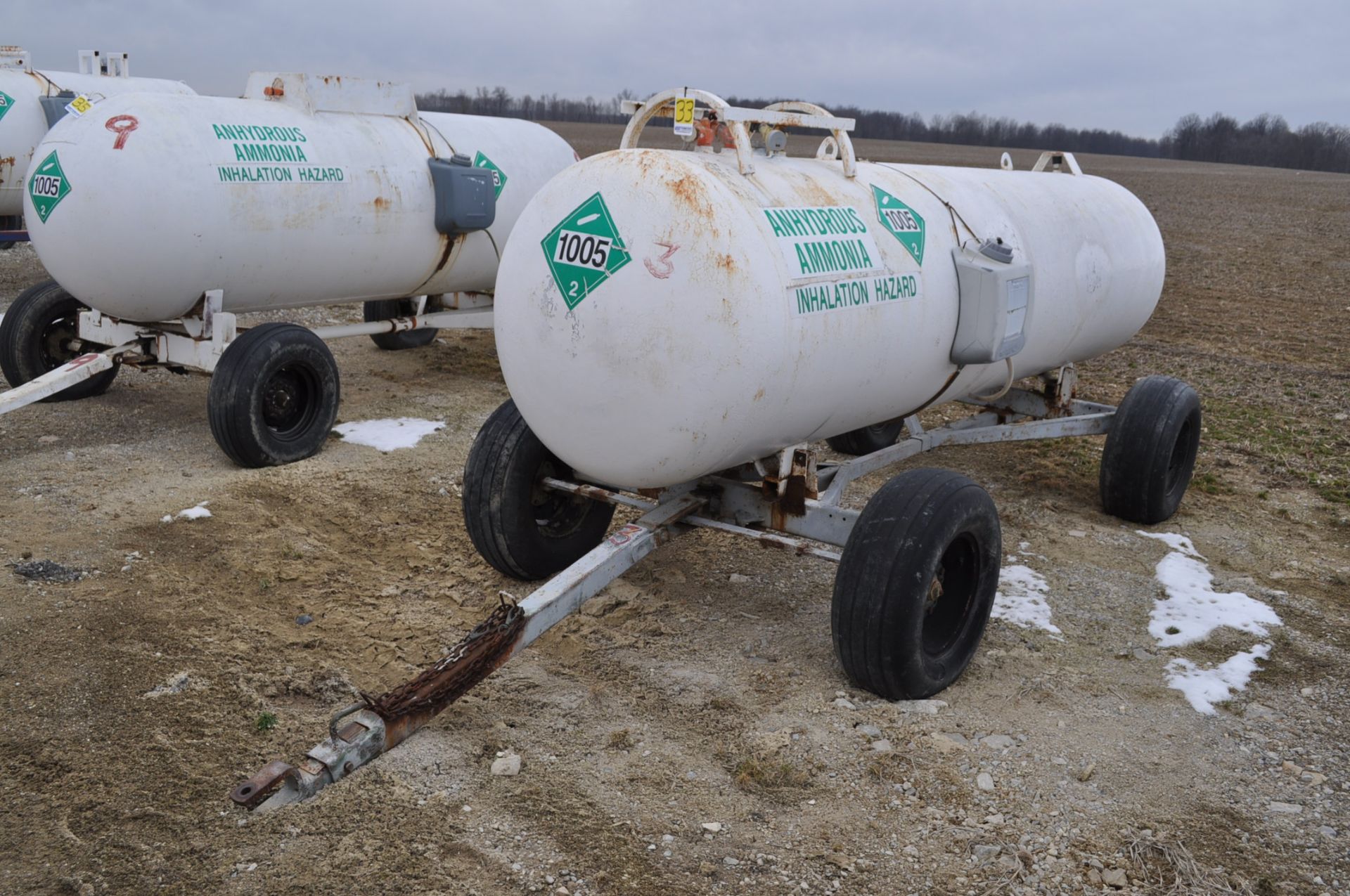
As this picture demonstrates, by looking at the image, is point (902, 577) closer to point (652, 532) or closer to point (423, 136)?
point (652, 532)

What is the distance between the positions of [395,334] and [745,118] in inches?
250

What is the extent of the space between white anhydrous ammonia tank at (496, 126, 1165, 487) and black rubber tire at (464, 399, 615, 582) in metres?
0.56

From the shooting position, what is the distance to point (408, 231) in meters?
7.64

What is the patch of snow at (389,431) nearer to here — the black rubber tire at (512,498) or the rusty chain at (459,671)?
the black rubber tire at (512,498)

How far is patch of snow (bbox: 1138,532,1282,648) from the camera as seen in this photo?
4902 millimetres

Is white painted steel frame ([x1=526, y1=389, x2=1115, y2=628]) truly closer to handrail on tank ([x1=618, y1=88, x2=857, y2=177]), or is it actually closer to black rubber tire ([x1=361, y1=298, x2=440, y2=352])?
handrail on tank ([x1=618, y1=88, x2=857, y2=177])

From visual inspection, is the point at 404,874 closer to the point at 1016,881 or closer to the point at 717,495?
the point at 1016,881

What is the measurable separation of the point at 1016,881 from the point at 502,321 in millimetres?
2543

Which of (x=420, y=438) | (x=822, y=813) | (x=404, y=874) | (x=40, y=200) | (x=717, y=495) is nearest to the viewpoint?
(x=404, y=874)

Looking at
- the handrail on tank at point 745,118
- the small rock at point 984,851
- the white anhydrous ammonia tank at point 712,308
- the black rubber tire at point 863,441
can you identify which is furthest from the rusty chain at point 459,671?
the black rubber tire at point 863,441

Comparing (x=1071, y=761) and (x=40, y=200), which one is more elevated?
(x=40, y=200)

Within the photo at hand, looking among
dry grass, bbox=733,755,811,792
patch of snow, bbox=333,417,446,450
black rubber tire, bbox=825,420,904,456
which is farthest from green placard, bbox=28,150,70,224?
dry grass, bbox=733,755,811,792

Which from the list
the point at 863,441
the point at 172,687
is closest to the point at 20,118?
the point at 863,441

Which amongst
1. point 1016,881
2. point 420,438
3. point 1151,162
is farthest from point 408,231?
point 1151,162
